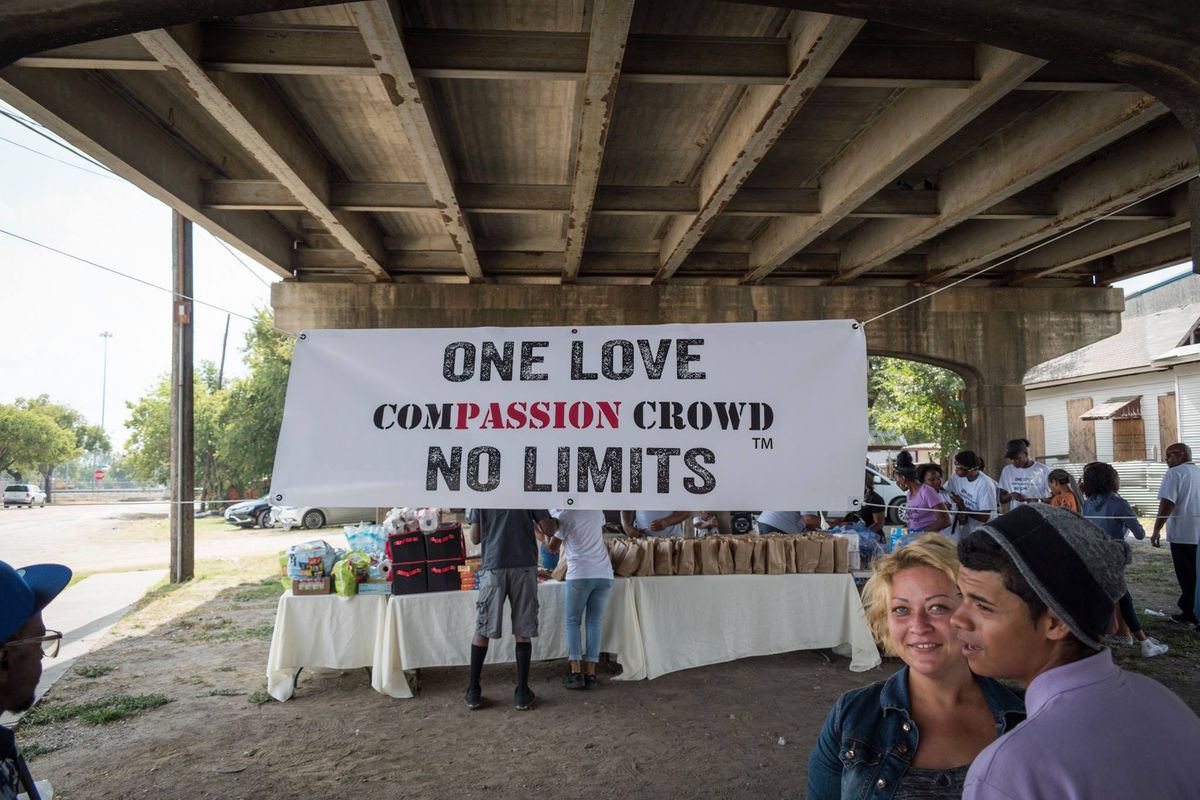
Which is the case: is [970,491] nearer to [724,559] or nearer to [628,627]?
[724,559]

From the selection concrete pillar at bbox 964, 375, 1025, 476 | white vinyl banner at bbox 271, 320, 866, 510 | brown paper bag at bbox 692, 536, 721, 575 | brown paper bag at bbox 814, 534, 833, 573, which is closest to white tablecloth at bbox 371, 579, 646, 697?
brown paper bag at bbox 692, 536, 721, 575

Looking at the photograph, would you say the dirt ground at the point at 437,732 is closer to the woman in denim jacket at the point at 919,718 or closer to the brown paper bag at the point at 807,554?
the brown paper bag at the point at 807,554

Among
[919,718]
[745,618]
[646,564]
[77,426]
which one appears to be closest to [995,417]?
[745,618]

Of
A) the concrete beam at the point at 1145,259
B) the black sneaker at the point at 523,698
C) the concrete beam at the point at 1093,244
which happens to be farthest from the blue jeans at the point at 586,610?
the concrete beam at the point at 1145,259

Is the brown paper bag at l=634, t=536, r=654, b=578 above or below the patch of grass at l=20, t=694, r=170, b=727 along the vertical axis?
above

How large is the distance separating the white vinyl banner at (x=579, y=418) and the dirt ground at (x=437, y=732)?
2.23 m

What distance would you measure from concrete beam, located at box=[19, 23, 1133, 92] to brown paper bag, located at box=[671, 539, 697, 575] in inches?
163

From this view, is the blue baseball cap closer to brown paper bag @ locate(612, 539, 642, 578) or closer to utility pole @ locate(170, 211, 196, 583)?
brown paper bag @ locate(612, 539, 642, 578)

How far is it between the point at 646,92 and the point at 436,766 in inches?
225

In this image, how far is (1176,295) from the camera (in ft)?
111

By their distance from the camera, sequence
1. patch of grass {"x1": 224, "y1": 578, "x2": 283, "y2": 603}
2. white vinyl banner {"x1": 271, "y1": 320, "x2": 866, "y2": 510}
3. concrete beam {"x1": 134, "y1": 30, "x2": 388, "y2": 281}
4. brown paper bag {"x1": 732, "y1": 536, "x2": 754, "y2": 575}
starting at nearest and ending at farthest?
white vinyl banner {"x1": 271, "y1": 320, "x2": 866, "y2": 510} < concrete beam {"x1": 134, "y1": 30, "x2": 388, "y2": 281} < brown paper bag {"x1": 732, "y1": 536, "x2": 754, "y2": 575} < patch of grass {"x1": 224, "y1": 578, "x2": 283, "y2": 603}

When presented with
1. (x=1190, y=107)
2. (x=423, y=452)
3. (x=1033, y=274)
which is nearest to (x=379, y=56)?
(x=423, y=452)

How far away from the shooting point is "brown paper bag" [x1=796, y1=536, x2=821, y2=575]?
7.52m

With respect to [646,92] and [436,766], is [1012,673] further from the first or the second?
[646,92]
